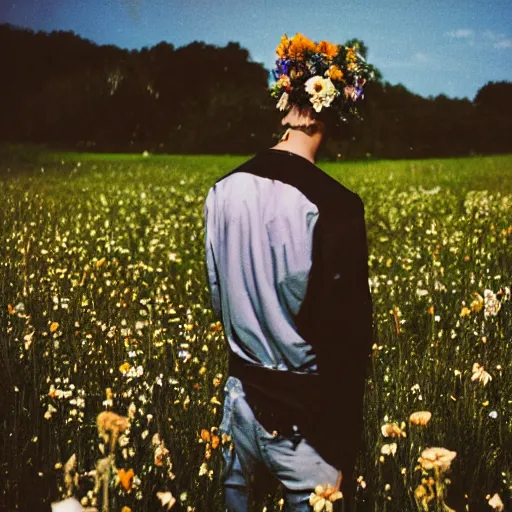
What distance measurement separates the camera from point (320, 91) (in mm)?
2244

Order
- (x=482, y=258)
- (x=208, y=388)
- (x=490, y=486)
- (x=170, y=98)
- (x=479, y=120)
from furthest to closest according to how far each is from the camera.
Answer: (x=170, y=98) → (x=479, y=120) → (x=482, y=258) → (x=208, y=388) → (x=490, y=486)

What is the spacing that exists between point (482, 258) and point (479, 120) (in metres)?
23.7

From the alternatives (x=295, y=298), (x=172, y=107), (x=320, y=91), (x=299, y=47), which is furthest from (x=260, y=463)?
(x=172, y=107)

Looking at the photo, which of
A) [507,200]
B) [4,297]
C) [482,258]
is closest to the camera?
[4,297]

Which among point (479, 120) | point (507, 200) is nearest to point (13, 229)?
point (507, 200)

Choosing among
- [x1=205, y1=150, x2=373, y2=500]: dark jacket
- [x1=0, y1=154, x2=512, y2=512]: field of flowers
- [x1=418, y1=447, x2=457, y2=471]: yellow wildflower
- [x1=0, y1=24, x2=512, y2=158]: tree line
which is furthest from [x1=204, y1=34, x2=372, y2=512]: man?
[x1=0, y1=24, x2=512, y2=158]: tree line

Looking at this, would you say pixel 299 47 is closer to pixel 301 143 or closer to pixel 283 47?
pixel 283 47

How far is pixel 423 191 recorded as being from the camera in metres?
14.0

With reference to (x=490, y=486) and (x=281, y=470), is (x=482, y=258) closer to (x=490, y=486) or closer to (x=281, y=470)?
(x=490, y=486)

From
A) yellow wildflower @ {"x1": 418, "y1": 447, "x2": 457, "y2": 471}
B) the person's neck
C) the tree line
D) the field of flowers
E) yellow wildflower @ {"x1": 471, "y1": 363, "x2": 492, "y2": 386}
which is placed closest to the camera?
yellow wildflower @ {"x1": 418, "y1": 447, "x2": 457, "y2": 471}

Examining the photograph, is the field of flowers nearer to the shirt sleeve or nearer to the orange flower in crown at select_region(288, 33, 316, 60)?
the shirt sleeve

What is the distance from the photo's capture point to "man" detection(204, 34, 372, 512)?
2.08m

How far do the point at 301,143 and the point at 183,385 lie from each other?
Result: 1690 millimetres

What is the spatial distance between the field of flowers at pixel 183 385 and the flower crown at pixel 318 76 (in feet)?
2.85
